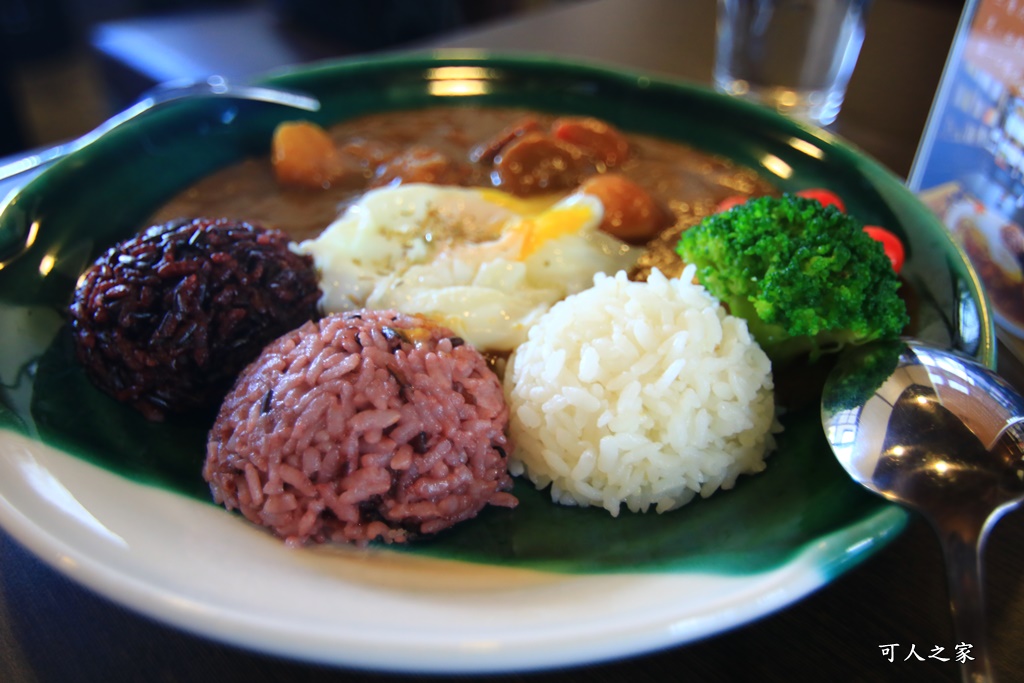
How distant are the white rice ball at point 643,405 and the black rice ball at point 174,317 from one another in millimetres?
643

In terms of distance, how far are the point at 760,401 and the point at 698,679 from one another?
622 millimetres

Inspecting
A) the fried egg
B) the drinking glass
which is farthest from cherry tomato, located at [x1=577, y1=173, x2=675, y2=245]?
the drinking glass

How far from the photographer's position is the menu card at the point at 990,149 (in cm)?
199

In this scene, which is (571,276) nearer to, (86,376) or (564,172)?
(564,172)

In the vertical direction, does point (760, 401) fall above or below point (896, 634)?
above

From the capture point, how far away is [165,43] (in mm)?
4875

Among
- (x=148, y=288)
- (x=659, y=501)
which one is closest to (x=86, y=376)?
(x=148, y=288)

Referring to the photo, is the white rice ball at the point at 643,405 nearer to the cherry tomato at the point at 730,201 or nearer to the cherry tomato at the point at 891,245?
the cherry tomato at the point at 891,245

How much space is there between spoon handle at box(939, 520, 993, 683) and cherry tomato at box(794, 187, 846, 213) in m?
1.15

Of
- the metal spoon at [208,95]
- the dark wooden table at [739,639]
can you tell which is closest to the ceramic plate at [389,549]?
the dark wooden table at [739,639]

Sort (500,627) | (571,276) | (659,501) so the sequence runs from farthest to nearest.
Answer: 1. (571,276)
2. (659,501)
3. (500,627)

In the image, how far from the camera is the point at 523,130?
2.81 metres

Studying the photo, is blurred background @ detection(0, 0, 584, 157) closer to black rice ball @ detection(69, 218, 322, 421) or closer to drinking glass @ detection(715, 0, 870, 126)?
drinking glass @ detection(715, 0, 870, 126)

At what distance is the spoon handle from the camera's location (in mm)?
1146
